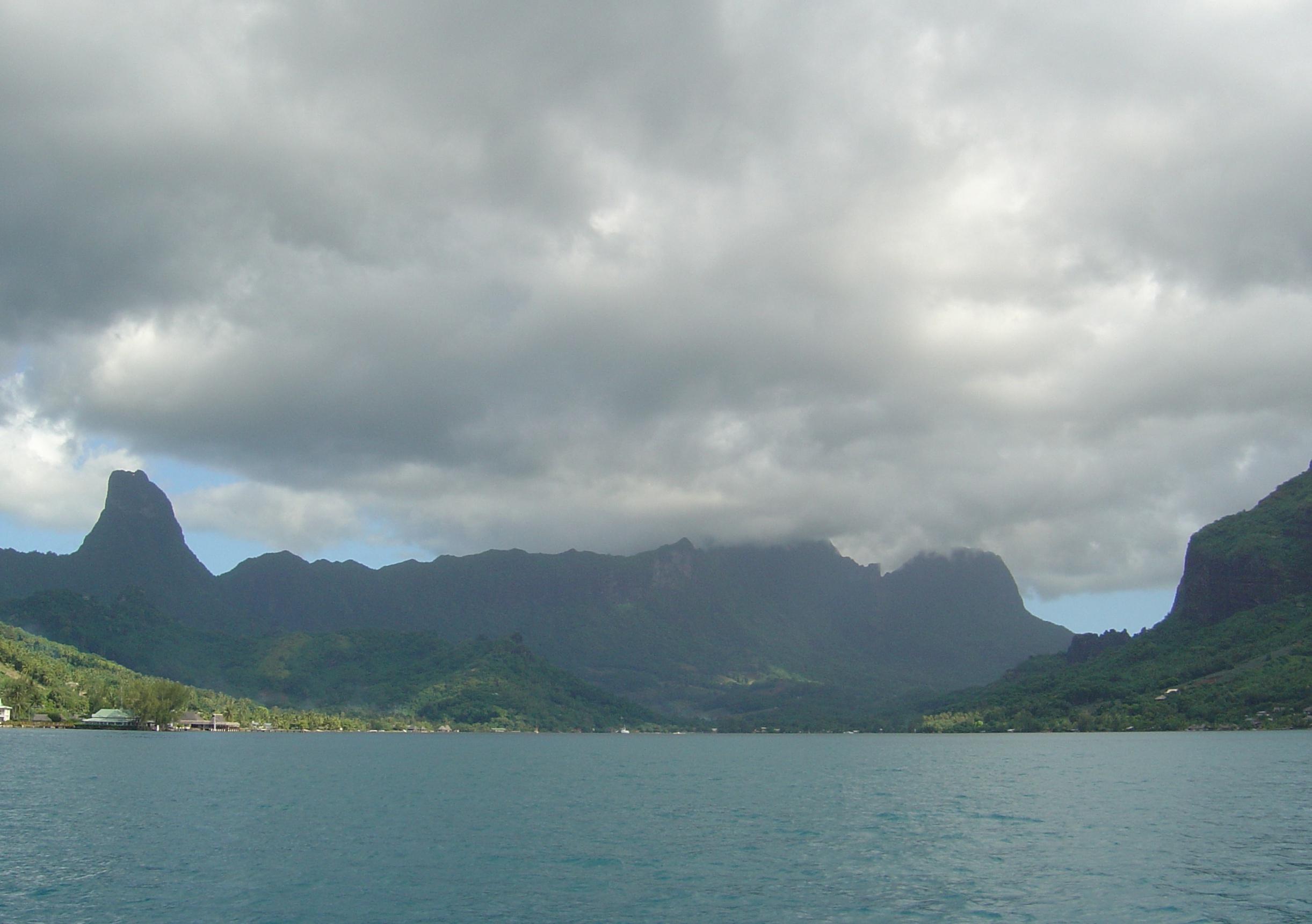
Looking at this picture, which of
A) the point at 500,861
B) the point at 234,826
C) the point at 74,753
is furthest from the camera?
the point at 74,753

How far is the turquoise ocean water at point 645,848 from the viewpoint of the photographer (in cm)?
4594

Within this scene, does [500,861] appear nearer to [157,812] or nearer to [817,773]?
[157,812]

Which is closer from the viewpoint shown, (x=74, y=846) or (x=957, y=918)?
(x=957, y=918)

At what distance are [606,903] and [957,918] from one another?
17.4 metres

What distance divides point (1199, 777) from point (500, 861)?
9909 cm

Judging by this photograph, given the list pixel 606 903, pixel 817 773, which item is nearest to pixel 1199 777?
pixel 817 773

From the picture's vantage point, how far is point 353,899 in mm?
47844

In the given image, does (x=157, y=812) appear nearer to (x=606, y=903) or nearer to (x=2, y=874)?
(x=2, y=874)

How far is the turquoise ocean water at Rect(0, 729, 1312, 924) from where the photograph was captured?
151 ft

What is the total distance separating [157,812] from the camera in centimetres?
7819

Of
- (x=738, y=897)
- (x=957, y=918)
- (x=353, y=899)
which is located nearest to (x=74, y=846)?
(x=353, y=899)

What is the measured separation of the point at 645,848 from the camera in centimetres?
6469

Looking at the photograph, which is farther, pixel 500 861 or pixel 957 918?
pixel 500 861

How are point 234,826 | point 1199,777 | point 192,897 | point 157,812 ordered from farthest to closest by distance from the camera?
point 1199,777
point 157,812
point 234,826
point 192,897
